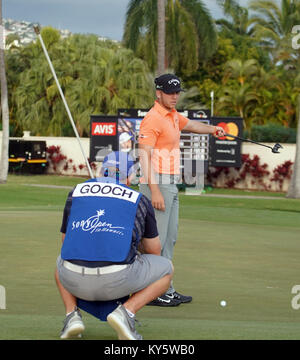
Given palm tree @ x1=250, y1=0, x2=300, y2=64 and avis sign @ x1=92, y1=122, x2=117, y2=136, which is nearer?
avis sign @ x1=92, y1=122, x2=117, y2=136

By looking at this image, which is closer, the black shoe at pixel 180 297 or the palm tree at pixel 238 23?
the black shoe at pixel 180 297

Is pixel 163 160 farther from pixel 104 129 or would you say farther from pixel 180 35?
pixel 180 35

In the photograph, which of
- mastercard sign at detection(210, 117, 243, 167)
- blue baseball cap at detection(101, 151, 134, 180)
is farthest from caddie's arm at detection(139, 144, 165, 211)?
mastercard sign at detection(210, 117, 243, 167)

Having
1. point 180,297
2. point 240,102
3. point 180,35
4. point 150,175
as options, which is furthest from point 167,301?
point 240,102

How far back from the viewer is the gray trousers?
788 centimetres

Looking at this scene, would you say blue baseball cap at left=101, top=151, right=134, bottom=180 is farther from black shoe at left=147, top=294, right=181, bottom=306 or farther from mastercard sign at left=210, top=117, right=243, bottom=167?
mastercard sign at left=210, top=117, right=243, bottom=167

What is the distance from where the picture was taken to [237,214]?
19438 millimetres

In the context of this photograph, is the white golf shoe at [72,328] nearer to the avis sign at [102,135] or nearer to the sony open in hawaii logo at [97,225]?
the sony open in hawaii logo at [97,225]

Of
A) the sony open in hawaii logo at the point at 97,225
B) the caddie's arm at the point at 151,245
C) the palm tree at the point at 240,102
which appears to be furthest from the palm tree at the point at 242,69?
the sony open in hawaii logo at the point at 97,225

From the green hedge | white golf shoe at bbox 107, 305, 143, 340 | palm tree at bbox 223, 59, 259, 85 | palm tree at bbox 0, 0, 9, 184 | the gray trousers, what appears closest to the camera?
white golf shoe at bbox 107, 305, 143, 340

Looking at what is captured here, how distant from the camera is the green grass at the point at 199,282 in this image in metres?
5.98

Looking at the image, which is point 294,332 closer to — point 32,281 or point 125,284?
point 125,284

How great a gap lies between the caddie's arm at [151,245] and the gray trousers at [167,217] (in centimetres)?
159

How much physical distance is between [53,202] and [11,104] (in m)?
30.6
